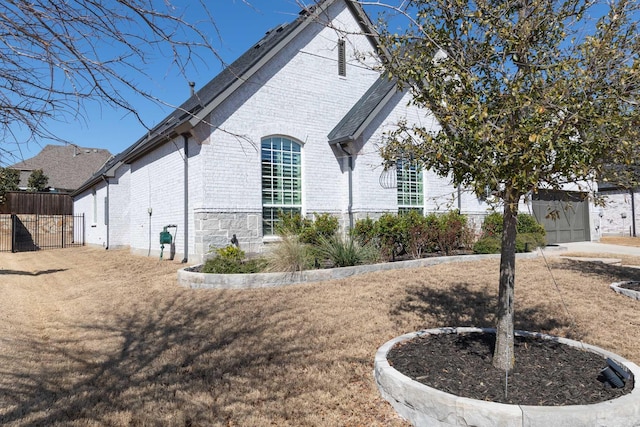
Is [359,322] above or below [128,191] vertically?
below

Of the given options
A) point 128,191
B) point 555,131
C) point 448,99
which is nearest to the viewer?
point 555,131

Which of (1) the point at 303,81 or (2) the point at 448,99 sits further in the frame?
(1) the point at 303,81

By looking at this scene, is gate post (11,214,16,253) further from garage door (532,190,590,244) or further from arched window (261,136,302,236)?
garage door (532,190,590,244)

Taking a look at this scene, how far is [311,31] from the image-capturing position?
1254cm

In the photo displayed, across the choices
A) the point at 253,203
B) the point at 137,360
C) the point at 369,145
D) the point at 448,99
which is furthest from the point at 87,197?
the point at 448,99

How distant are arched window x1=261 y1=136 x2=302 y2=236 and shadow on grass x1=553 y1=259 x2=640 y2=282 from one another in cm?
712

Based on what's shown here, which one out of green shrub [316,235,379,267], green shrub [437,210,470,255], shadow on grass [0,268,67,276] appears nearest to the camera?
green shrub [316,235,379,267]

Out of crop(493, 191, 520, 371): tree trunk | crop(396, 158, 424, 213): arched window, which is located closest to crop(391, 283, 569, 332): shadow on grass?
crop(493, 191, 520, 371): tree trunk

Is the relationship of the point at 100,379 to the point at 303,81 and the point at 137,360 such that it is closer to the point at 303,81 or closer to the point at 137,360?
the point at 137,360

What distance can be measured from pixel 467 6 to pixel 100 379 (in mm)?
4992

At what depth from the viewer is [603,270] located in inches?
364

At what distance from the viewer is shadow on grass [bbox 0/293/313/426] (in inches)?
131

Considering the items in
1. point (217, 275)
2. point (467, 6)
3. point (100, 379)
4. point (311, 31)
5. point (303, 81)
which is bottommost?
point (100, 379)

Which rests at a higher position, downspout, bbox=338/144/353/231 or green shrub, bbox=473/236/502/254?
downspout, bbox=338/144/353/231
